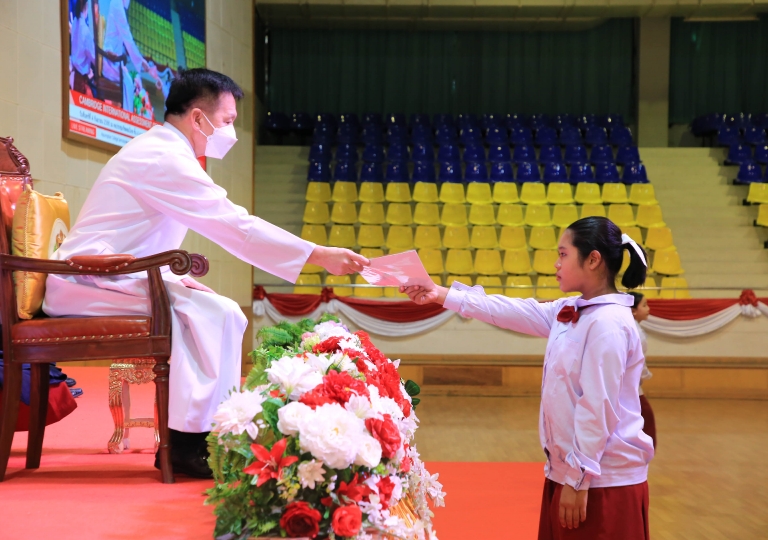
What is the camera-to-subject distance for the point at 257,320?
7633mm

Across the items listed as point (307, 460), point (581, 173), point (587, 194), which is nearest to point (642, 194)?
point (587, 194)

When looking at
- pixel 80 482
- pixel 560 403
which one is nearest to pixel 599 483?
pixel 560 403

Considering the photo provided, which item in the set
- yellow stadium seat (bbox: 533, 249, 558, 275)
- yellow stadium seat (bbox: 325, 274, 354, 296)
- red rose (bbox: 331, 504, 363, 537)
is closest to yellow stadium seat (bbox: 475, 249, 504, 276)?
yellow stadium seat (bbox: 533, 249, 558, 275)

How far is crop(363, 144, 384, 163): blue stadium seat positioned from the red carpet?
6.53 metres

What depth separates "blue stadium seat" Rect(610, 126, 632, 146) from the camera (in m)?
10.6

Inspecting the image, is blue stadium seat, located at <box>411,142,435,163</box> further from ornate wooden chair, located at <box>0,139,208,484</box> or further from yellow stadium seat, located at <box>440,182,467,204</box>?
ornate wooden chair, located at <box>0,139,208,484</box>

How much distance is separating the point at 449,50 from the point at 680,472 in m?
9.06

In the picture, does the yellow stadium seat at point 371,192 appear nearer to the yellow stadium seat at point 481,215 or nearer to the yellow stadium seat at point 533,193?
the yellow stadium seat at point 481,215

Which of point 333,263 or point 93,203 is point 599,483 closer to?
point 333,263

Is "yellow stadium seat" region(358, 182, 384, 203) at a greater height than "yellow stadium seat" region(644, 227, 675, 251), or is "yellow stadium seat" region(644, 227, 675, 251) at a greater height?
"yellow stadium seat" region(358, 182, 384, 203)

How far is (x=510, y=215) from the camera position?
9.05 meters

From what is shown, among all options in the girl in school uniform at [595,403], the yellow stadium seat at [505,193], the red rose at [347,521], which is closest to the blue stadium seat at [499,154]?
the yellow stadium seat at [505,193]

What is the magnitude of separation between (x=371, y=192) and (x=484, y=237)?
1.53 meters

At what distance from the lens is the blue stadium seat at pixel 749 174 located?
32.3ft
